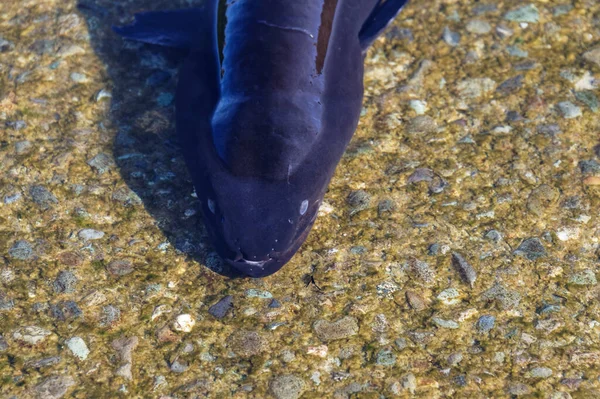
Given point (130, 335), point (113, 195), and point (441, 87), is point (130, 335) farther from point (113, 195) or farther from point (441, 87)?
point (441, 87)

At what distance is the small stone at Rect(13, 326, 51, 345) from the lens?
339 centimetres

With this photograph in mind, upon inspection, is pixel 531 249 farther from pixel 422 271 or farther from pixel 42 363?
pixel 42 363

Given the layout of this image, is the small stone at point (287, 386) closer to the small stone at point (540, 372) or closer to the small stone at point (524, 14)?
the small stone at point (540, 372)

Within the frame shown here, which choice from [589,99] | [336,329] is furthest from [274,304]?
[589,99]

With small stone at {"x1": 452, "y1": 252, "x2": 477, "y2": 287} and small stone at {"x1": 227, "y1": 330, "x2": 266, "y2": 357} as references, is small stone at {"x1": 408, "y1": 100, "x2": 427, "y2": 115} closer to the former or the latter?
small stone at {"x1": 452, "y1": 252, "x2": 477, "y2": 287}

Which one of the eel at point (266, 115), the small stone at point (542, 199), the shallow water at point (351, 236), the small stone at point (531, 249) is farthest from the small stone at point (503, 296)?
the eel at point (266, 115)

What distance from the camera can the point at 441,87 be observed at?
15.5 feet

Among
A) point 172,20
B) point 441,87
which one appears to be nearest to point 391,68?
point 441,87

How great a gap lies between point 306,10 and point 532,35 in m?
1.76

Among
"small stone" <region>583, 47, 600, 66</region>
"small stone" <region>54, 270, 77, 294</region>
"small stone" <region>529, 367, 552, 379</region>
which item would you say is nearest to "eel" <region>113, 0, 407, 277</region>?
"small stone" <region>54, 270, 77, 294</region>

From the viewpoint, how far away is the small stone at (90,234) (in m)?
3.87

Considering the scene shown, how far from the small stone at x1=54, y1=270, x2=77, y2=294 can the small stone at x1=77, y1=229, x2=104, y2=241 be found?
0.78 ft

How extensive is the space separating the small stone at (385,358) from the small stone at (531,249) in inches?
36.4

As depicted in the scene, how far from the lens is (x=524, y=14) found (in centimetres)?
515
